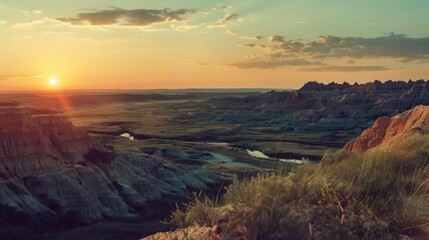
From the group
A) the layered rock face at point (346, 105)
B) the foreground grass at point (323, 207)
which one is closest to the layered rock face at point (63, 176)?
the foreground grass at point (323, 207)

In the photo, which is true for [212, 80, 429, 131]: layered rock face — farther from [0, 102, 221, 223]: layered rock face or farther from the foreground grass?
the foreground grass

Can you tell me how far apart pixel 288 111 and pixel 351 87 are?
4062cm

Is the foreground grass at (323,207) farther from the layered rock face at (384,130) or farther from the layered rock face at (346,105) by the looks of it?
the layered rock face at (346,105)

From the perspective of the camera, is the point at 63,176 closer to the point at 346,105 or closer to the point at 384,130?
the point at 384,130

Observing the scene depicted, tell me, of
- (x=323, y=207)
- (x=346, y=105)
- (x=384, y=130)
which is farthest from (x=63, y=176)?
(x=346, y=105)

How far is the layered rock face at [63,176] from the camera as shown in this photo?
139ft

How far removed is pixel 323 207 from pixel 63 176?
42.5 m

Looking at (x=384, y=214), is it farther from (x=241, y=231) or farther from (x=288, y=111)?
(x=288, y=111)

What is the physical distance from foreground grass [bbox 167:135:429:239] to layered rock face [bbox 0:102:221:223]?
37.7m

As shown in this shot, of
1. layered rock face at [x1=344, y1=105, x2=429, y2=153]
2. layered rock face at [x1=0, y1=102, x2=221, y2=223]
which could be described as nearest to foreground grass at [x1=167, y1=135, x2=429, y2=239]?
layered rock face at [x1=344, y1=105, x2=429, y2=153]

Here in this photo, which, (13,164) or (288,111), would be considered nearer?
(13,164)

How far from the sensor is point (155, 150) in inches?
3152

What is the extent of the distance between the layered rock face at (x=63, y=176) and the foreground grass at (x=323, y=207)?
37732 millimetres

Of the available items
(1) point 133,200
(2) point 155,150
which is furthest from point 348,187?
(2) point 155,150
